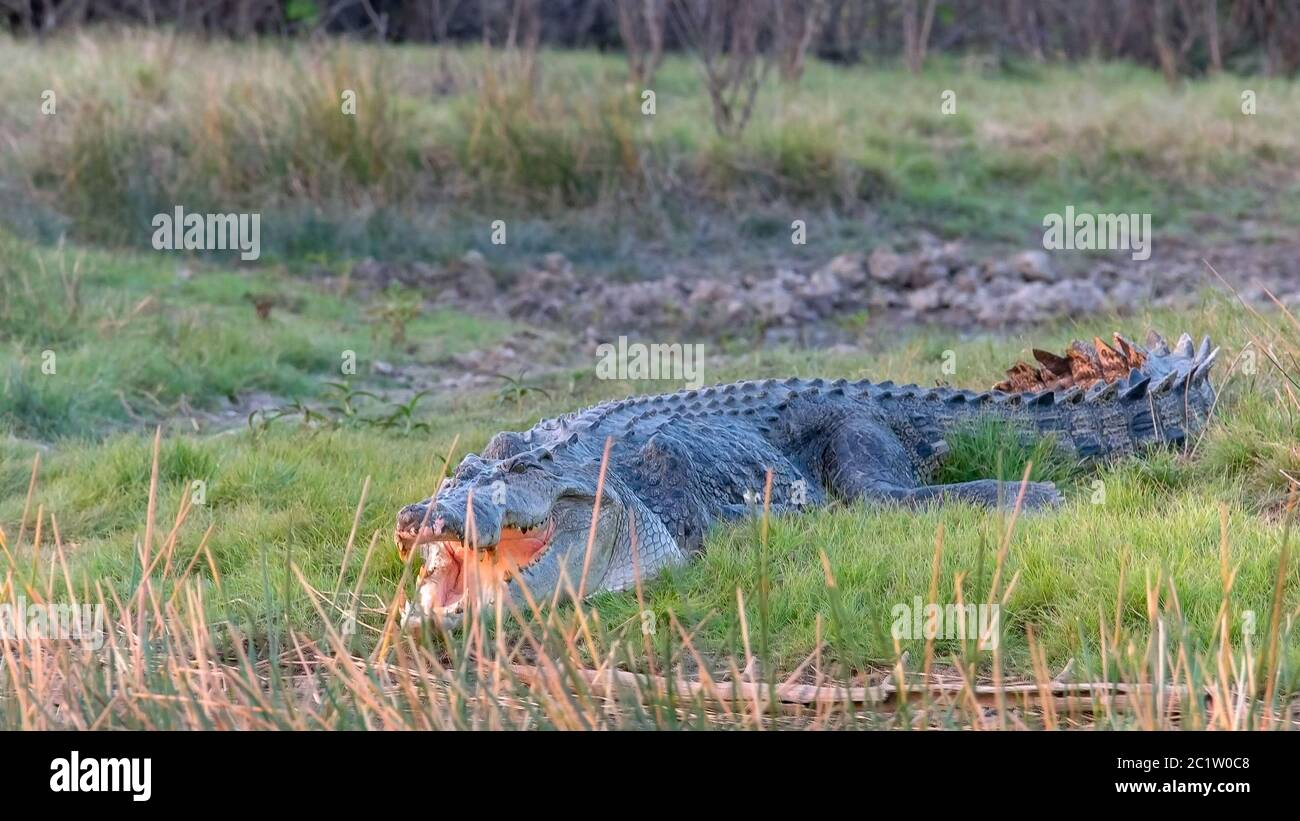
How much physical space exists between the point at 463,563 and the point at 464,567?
18mm

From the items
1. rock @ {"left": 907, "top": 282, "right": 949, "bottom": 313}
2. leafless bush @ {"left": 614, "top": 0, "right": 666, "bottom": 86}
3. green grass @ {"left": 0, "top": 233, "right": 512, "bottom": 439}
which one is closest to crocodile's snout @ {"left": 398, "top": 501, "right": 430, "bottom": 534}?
green grass @ {"left": 0, "top": 233, "right": 512, "bottom": 439}

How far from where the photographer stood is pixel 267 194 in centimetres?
998

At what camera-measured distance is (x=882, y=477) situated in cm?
510

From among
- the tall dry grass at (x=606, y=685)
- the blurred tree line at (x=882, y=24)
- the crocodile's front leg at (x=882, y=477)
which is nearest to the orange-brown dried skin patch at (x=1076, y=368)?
the crocodile's front leg at (x=882, y=477)

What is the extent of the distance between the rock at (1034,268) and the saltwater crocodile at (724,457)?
12.3 ft

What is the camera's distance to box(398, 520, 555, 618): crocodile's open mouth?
12.3ft

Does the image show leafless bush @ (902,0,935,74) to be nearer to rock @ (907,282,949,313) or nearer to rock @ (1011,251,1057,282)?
rock @ (1011,251,1057,282)

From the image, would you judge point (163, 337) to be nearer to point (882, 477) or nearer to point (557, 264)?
point (557, 264)

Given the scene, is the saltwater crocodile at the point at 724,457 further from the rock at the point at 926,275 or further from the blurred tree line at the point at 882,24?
the blurred tree line at the point at 882,24

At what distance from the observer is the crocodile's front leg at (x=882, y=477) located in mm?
4859

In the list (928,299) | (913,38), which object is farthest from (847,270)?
(913,38)
